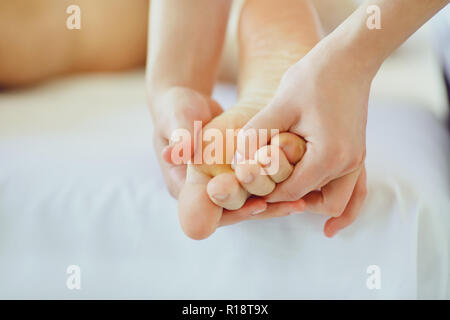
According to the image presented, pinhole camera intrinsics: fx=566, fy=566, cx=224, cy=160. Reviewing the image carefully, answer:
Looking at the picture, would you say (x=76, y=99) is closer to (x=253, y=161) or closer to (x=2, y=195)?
(x=2, y=195)

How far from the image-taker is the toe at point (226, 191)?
1.87 feet

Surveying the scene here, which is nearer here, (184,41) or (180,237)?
(180,237)

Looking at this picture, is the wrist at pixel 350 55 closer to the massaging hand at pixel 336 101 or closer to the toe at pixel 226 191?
the massaging hand at pixel 336 101

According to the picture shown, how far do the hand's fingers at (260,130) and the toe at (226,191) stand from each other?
0.10ft

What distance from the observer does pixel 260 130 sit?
594mm

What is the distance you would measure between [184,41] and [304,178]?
A: 33 centimetres

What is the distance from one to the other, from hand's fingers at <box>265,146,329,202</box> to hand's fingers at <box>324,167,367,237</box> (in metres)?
0.07

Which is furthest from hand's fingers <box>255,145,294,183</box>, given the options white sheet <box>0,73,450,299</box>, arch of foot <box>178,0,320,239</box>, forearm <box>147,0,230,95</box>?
forearm <box>147,0,230,95</box>

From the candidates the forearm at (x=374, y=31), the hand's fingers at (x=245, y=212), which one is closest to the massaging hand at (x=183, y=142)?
the hand's fingers at (x=245, y=212)

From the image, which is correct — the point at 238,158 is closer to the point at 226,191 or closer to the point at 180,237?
the point at 226,191

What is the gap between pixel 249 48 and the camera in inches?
31.7

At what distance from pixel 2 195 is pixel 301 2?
49cm

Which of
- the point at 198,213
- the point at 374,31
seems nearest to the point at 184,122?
the point at 198,213
